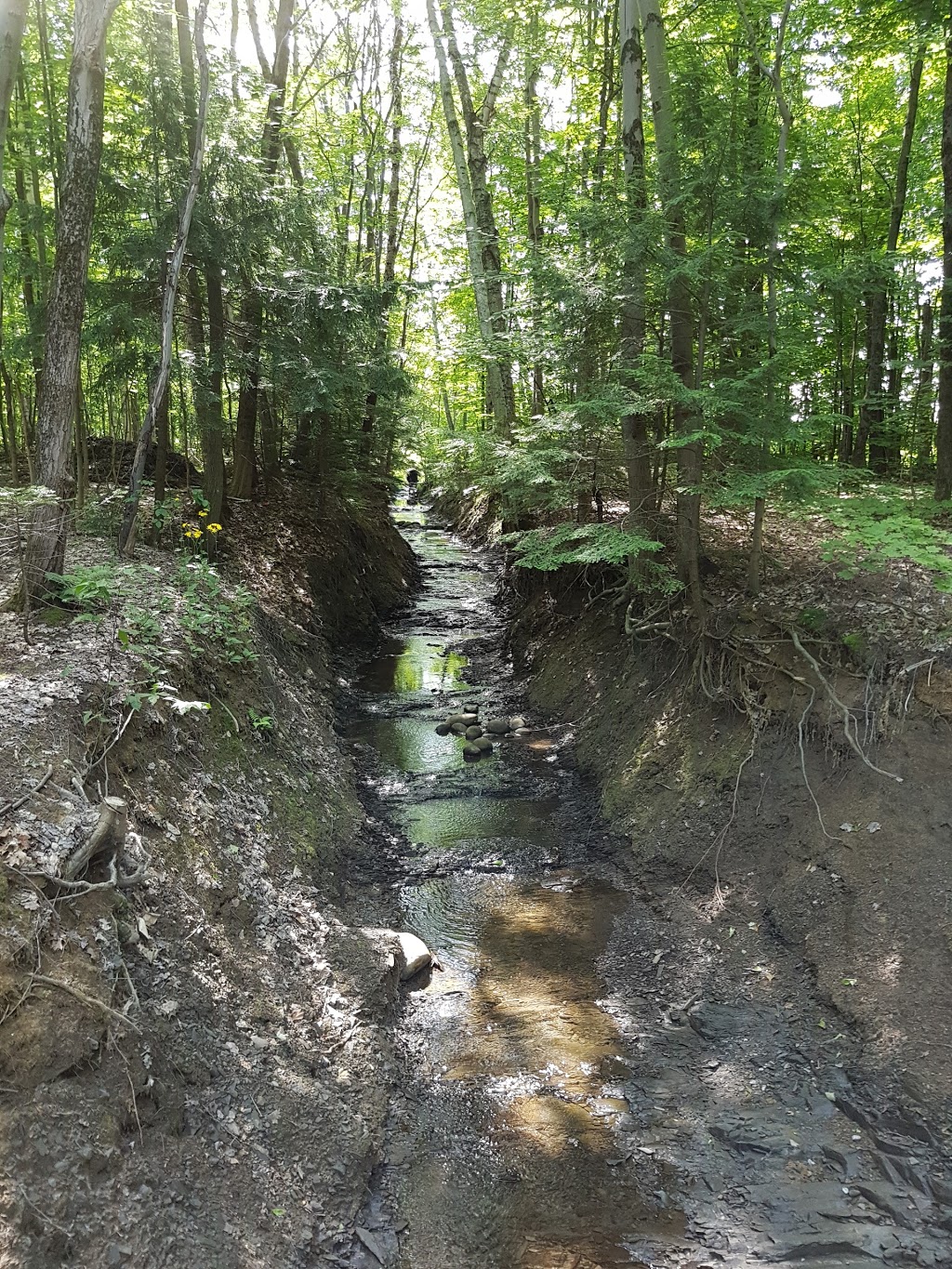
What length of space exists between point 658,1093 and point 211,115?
11.2 metres

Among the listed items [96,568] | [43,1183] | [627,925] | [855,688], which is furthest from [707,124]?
[43,1183]

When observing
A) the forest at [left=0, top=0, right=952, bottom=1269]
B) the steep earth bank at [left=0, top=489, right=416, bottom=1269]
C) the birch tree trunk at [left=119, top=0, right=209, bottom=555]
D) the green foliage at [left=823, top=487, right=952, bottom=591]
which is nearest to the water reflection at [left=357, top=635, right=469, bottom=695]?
the forest at [left=0, top=0, right=952, bottom=1269]

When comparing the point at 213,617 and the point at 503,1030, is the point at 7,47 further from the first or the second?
the point at 503,1030

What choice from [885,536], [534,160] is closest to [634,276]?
[885,536]

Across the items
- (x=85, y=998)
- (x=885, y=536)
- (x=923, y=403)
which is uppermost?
(x=923, y=403)

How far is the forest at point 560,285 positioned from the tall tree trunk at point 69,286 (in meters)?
0.02

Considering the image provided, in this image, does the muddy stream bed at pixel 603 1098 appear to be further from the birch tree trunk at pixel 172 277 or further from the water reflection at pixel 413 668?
the birch tree trunk at pixel 172 277

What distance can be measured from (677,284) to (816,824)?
545 centimetres

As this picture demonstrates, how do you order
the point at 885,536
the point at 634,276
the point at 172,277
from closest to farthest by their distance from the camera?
the point at 885,536 < the point at 634,276 < the point at 172,277

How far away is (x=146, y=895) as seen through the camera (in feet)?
14.1

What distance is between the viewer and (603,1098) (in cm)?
458

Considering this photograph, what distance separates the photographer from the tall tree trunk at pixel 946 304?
27.0 feet

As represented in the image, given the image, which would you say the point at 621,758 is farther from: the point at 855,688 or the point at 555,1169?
the point at 555,1169

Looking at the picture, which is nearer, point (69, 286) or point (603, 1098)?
point (603, 1098)
